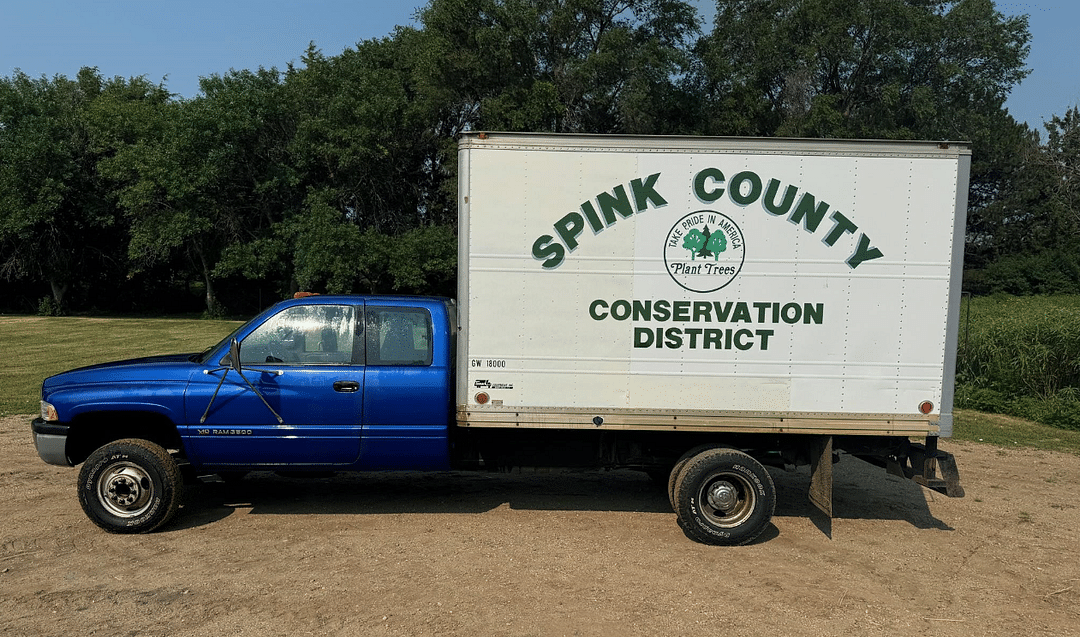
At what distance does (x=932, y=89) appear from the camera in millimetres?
37562

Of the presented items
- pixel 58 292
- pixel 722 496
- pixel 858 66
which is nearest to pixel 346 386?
pixel 722 496

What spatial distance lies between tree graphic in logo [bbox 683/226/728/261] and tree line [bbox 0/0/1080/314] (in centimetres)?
2599

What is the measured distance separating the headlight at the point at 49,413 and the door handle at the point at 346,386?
227cm

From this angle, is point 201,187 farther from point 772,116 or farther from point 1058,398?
point 1058,398

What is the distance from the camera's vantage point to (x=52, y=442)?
634cm

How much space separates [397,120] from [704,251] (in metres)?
29.9

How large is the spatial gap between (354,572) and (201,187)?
32.5 metres

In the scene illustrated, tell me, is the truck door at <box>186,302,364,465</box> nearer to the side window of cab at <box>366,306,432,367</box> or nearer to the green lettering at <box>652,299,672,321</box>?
the side window of cab at <box>366,306,432,367</box>

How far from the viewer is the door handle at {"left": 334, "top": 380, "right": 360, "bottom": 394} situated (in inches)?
249

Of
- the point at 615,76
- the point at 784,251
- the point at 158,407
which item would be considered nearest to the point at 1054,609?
the point at 784,251

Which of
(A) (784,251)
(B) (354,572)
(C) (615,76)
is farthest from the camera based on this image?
(C) (615,76)

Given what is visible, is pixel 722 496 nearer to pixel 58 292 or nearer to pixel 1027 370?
pixel 1027 370

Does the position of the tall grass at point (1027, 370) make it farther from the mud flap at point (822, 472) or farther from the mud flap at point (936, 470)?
the mud flap at point (822, 472)

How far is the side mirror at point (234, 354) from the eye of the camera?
6184 mm
